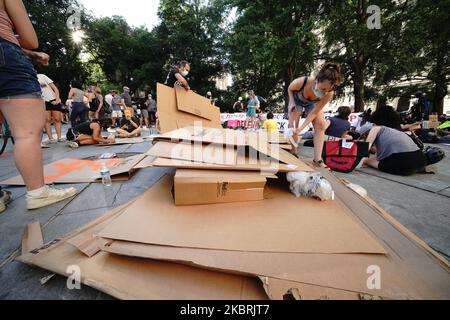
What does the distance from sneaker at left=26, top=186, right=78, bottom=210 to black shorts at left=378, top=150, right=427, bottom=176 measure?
3117 mm

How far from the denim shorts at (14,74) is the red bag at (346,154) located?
2.76 meters

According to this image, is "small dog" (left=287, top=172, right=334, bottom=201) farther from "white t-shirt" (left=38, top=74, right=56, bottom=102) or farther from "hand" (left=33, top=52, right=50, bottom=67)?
"white t-shirt" (left=38, top=74, right=56, bottom=102)

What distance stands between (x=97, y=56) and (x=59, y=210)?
23.6 meters

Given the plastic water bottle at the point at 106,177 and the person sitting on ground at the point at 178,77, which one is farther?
the person sitting on ground at the point at 178,77

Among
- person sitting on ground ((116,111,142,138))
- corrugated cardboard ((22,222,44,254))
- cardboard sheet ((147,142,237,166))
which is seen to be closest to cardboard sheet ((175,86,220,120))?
cardboard sheet ((147,142,237,166))

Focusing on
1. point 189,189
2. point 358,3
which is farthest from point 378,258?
point 358,3

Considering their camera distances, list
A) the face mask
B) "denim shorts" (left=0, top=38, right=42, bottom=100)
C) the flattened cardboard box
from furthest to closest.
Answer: the face mask < "denim shorts" (left=0, top=38, right=42, bottom=100) < the flattened cardboard box

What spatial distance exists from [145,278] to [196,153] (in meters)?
0.67

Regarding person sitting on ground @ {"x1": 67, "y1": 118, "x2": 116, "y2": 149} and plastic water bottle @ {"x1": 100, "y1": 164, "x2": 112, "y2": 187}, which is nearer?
plastic water bottle @ {"x1": 100, "y1": 164, "x2": 112, "y2": 187}

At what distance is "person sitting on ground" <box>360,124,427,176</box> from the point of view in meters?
2.18

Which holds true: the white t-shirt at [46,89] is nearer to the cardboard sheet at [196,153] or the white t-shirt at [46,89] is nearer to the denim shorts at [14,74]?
the denim shorts at [14,74]

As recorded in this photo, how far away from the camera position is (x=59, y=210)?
124 centimetres

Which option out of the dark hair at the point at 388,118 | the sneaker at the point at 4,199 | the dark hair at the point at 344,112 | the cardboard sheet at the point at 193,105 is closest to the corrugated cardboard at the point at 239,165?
the sneaker at the point at 4,199

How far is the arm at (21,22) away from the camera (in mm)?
1125
